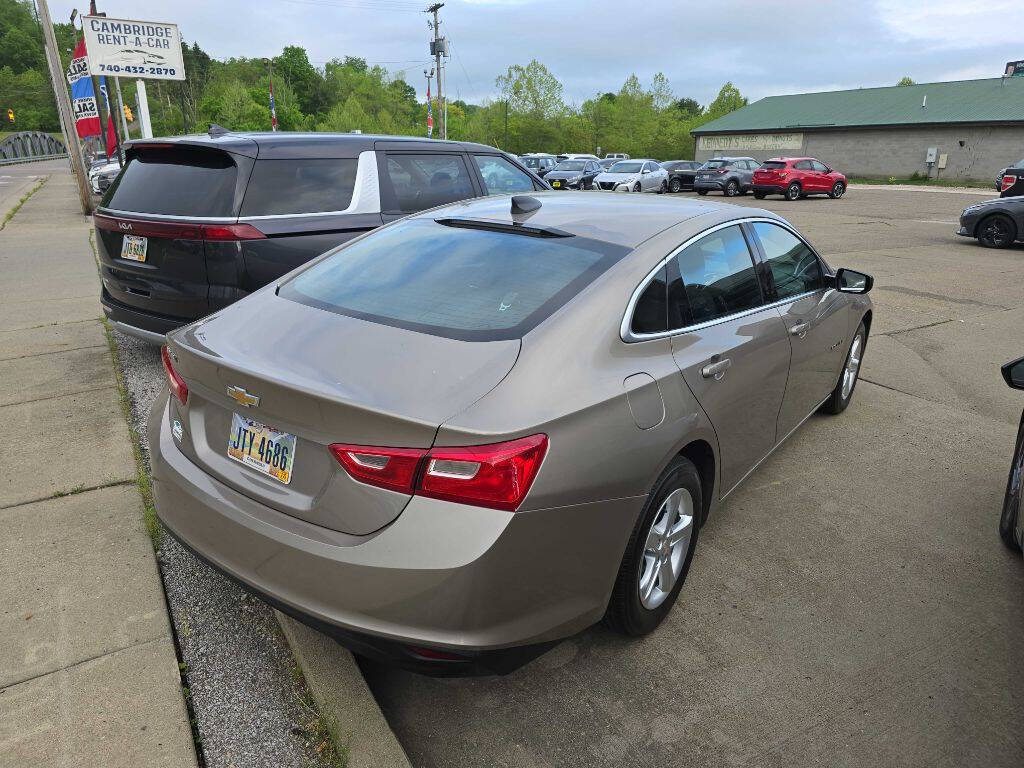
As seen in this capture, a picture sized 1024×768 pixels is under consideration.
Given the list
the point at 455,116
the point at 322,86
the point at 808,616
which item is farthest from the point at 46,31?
the point at 322,86

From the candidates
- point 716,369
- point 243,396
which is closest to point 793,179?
point 716,369

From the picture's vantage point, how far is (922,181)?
145 ft

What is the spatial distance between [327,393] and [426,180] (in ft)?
14.0

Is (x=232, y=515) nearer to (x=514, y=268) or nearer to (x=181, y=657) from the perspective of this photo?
(x=181, y=657)

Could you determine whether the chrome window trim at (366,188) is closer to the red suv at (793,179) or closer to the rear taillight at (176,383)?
the rear taillight at (176,383)

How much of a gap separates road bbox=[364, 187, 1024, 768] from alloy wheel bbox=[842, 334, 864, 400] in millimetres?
322

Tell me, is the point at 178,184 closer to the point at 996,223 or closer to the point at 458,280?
the point at 458,280

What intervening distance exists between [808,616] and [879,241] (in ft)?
48.2

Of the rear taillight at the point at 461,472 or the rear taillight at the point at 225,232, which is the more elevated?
the rear taillight at the point at 225,232

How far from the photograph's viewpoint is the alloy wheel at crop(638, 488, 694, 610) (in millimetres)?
2664

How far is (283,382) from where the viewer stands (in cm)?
215

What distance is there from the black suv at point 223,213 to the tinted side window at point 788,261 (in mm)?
2975

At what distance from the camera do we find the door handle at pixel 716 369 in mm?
2795

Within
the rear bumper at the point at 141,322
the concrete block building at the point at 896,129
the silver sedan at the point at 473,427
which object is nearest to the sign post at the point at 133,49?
the rear bumper at the point at 141,322
